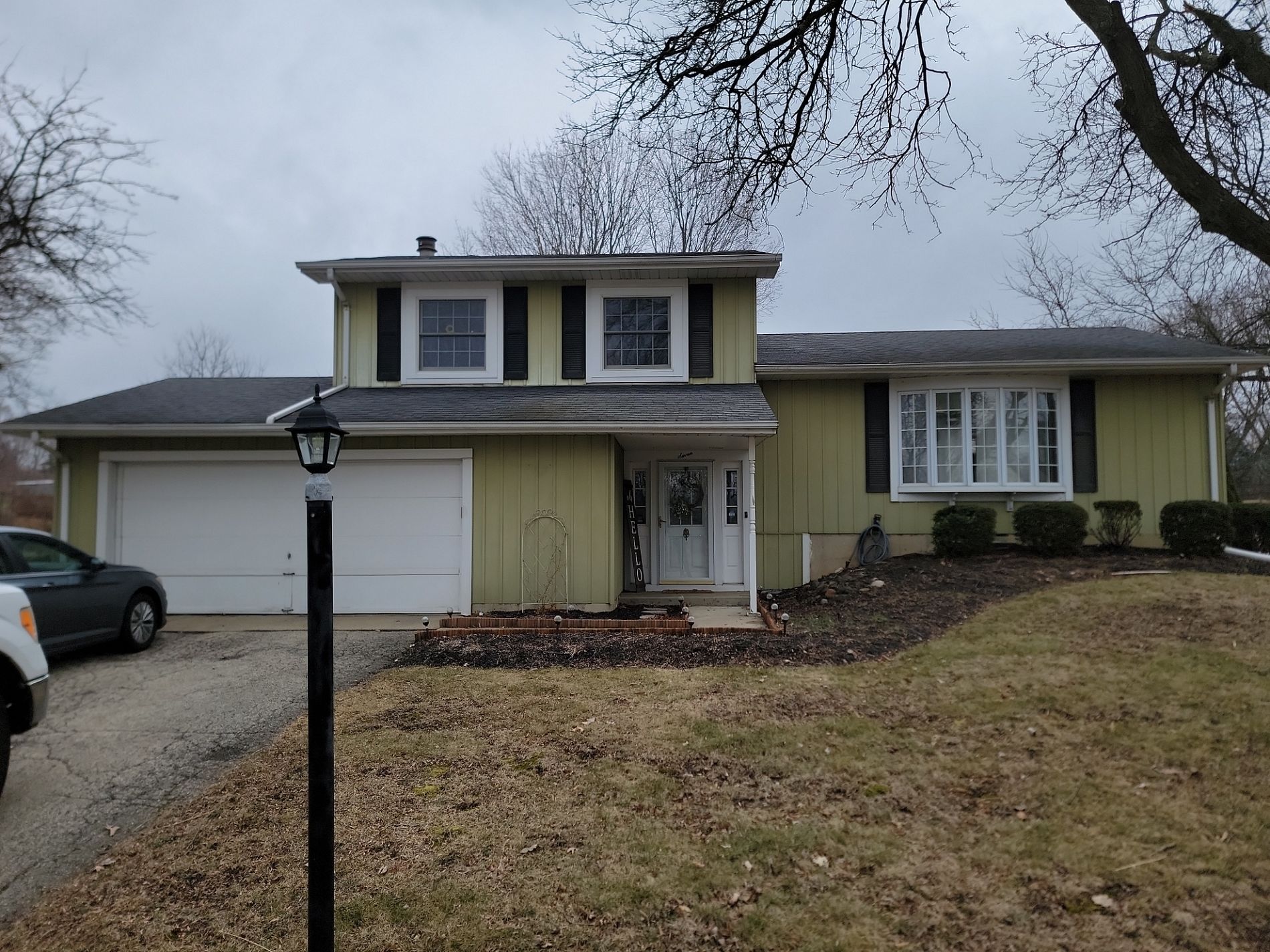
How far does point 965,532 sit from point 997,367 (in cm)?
256

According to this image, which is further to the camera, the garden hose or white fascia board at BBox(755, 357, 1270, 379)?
the garden hose

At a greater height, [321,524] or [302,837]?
[321,524]

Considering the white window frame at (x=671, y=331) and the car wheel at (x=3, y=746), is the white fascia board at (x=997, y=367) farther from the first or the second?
the car wheel at (x=3, y=746)

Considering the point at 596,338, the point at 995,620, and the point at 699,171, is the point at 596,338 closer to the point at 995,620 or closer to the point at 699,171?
the point at 699,171

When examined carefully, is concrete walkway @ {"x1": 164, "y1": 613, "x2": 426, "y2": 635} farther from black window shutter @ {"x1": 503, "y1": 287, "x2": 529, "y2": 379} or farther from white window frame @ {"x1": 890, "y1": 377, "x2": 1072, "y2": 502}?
white window frame @ {"x1": 890, "y1": 377, "x2": 1072, "y2": 502}

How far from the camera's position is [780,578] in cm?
1127

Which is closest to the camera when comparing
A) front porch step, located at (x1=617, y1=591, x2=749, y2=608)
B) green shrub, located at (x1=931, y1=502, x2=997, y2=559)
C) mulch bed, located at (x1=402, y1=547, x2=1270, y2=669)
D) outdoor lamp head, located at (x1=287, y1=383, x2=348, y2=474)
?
outdoor lamp head, located at (x1=287, y1=383, x2=348, y2=474)

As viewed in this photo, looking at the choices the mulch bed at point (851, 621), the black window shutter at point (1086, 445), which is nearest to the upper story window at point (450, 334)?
the mulch bed at point (851, 621)

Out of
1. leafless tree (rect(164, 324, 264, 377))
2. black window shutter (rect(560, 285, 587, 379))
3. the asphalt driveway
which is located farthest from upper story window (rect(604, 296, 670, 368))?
leafless tree (rect(164, 324, 264, 377))

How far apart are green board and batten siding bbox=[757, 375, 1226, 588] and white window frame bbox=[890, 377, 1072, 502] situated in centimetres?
25

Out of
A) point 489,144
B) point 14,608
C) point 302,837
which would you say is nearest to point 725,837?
point 302,837

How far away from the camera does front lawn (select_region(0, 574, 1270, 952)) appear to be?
293 centimetres

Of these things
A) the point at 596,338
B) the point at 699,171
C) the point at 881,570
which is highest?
the point at 699,171

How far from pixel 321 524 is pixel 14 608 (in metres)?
3.29
